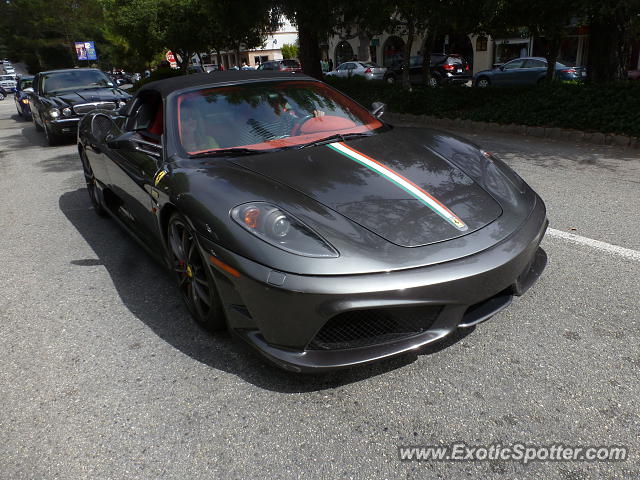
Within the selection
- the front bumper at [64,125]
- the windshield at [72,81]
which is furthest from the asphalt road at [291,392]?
the windshield at [72,81]

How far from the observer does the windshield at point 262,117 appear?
314cm

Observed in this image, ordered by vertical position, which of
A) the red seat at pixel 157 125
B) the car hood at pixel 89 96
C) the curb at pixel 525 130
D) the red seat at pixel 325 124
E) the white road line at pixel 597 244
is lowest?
the curb at pixel 525 130

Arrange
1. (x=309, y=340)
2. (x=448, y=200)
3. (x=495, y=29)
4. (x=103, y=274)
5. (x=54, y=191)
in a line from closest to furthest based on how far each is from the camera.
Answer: (x=309, y=340) < (x=448, y=200) < (x=103, y=274) < (x=54, y=191) < (x=495, y=29)

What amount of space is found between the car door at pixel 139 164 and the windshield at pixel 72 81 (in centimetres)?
805

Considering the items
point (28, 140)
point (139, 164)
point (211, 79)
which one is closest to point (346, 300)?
point (139, 164)

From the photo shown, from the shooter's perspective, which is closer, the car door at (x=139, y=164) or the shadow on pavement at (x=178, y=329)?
the shadow on pavement at (x=178, y=329)

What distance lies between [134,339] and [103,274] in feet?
3.65

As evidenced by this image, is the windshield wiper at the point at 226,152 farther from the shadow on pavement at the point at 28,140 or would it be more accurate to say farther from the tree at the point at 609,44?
the shadow on pavement at the point at 28,140

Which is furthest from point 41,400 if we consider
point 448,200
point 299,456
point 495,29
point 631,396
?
point 495,29

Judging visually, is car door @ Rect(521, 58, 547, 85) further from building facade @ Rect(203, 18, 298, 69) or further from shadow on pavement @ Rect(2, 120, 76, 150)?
building facade @ Rect(203, 18, 298, 69)

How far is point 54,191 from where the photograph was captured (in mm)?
6559

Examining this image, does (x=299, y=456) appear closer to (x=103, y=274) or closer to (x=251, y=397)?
(x=251, y=397)

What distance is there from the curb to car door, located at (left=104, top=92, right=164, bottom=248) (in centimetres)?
685

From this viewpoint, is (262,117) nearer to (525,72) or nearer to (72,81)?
(72,81)
